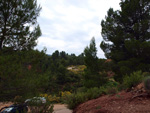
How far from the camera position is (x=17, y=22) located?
282 inches

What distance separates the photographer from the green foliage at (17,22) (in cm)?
699

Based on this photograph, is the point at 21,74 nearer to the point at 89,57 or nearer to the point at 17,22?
the point at 17,22

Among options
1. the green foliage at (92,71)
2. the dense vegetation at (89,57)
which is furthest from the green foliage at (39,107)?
the green foliage at (92,71)

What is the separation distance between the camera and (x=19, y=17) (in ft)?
23.7

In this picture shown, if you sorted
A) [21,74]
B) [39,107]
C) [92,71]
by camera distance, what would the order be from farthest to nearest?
[92,71] < [21,74] < [39,107]

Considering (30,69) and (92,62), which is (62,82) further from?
(30,69)

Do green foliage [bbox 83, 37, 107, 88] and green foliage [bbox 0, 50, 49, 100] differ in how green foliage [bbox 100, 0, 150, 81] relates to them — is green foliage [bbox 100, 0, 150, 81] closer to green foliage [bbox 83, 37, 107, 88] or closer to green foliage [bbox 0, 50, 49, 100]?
green foliage [bbox 83, 37, 107, 88]

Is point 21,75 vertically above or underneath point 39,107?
above

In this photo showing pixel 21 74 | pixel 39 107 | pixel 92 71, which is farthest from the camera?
pixel 92 71

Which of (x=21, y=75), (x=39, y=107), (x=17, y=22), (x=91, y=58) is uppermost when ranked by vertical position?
(x=17, y=22)

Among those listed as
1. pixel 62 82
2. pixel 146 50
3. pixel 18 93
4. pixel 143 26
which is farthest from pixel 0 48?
pixel 62 82

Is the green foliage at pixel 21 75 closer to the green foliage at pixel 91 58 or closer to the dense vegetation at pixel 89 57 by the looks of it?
the dense vegetation at pixel 89 57

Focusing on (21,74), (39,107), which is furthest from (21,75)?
(39,107)

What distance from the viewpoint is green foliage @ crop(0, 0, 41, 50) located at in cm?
699
